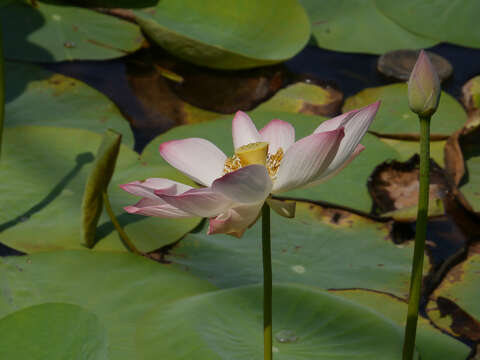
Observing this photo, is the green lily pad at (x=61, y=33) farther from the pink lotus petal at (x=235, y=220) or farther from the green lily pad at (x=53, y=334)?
the pink lotus petal at (x=235, y=220)

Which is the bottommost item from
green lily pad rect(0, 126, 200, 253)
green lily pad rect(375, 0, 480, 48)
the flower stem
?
green lily pad rect(0, 126, 200, 253)

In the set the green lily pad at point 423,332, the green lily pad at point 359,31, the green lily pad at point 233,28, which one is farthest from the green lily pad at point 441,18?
the green lily pad at point 423,332

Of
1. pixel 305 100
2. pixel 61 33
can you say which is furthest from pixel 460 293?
pixel 61 33

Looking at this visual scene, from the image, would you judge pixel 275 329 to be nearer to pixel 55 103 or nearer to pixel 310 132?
pixel 310 132

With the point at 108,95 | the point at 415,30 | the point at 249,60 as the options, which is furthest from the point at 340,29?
the point at 108,95

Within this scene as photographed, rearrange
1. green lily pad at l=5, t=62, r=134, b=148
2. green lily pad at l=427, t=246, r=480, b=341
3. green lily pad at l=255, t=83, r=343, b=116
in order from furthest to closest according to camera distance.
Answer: green lily pad at l=255, t=83, r=343, b=116 → green lily pad at l=5, t=62, r=134, b=148 → green lily pad at l=427, t=246, r=480, b=341

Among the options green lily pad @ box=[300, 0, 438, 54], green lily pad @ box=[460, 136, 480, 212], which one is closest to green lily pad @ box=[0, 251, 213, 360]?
green lily pad @ box=[460, 136, 480, 212]

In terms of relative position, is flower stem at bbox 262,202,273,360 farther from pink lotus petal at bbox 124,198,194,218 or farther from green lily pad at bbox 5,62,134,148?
green lily pad at bbox 5,62,134,148
